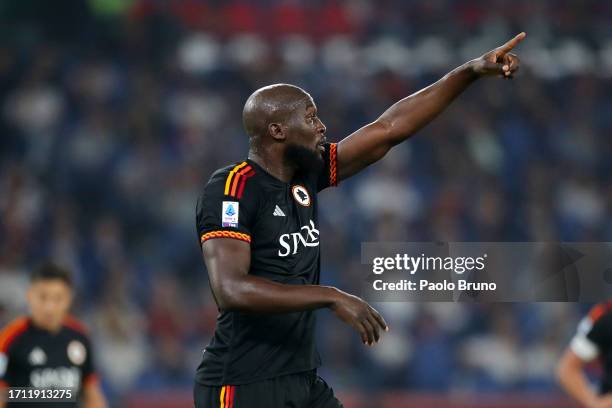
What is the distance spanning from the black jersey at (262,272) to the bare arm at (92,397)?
2.12 m

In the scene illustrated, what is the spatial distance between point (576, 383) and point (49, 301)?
3225 millimetres

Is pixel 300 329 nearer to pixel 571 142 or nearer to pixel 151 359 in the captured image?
pixel 151 359

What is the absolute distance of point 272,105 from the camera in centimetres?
391

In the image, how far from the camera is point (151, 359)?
29.0 feet

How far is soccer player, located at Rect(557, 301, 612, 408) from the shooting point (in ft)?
18.9

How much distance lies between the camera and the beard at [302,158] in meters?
3.95

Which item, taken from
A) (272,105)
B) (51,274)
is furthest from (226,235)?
(51,274)

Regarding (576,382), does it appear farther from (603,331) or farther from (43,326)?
(43,326)

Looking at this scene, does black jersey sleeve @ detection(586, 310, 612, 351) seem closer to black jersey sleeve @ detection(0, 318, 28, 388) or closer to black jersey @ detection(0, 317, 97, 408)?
black jersey @ detection(0, 317, 97, 408)

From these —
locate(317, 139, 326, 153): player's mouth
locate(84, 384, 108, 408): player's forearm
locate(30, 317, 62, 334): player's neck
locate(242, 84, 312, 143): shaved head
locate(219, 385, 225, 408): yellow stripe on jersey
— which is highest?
locate(242, 84, 312, 143): shaved head

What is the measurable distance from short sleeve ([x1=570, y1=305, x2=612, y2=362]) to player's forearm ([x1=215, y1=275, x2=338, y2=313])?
2.93 m

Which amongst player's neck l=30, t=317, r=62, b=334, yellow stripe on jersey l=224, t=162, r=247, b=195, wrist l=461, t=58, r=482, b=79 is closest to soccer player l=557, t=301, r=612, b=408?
wrist l=461, t=58, r=482, b=79

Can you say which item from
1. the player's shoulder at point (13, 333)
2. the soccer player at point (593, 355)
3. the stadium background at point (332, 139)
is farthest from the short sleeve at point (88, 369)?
the soccer player at point (593, 355)

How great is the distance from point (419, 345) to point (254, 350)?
16.8ft
